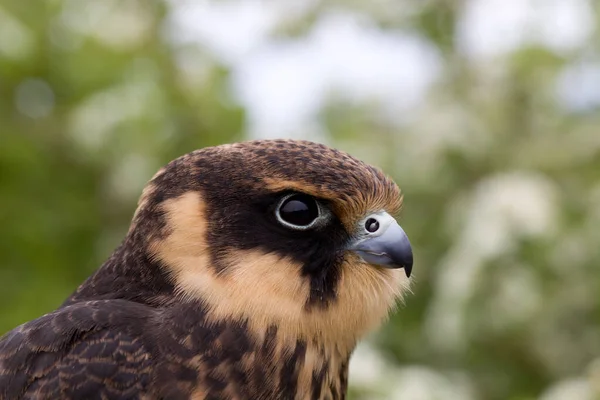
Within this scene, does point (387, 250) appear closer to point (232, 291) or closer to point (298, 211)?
point (298, 211)

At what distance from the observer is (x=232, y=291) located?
94.0 inches

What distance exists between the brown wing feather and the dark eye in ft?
1.51

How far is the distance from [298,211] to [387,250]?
28 centimetres

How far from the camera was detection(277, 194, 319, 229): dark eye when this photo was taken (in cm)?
244

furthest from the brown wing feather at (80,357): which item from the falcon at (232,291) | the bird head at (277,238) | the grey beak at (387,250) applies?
the grey beak at (387,250)

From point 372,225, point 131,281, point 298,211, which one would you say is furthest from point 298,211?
point 131,281

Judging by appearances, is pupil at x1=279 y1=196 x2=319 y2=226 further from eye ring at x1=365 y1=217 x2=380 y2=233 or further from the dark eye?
eye ring at x1=365 y1=217 x2=380 y2=233

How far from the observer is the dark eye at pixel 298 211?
2.44m

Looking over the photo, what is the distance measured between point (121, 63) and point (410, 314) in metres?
2.24

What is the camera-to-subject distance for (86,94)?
535 cm

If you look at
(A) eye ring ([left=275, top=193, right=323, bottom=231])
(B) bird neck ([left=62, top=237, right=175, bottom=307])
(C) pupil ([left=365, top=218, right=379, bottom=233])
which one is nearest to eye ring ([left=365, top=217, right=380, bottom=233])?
(C) pupil ([left=365, top=218, right=379, bottom=233])

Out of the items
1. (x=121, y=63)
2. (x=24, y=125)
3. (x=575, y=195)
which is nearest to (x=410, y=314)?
(x=575, y=195)

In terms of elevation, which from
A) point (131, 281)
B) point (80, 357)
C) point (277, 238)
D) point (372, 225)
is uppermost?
point (372, 225)

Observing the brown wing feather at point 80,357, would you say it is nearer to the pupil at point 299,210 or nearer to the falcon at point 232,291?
the falcon at point 232,291
